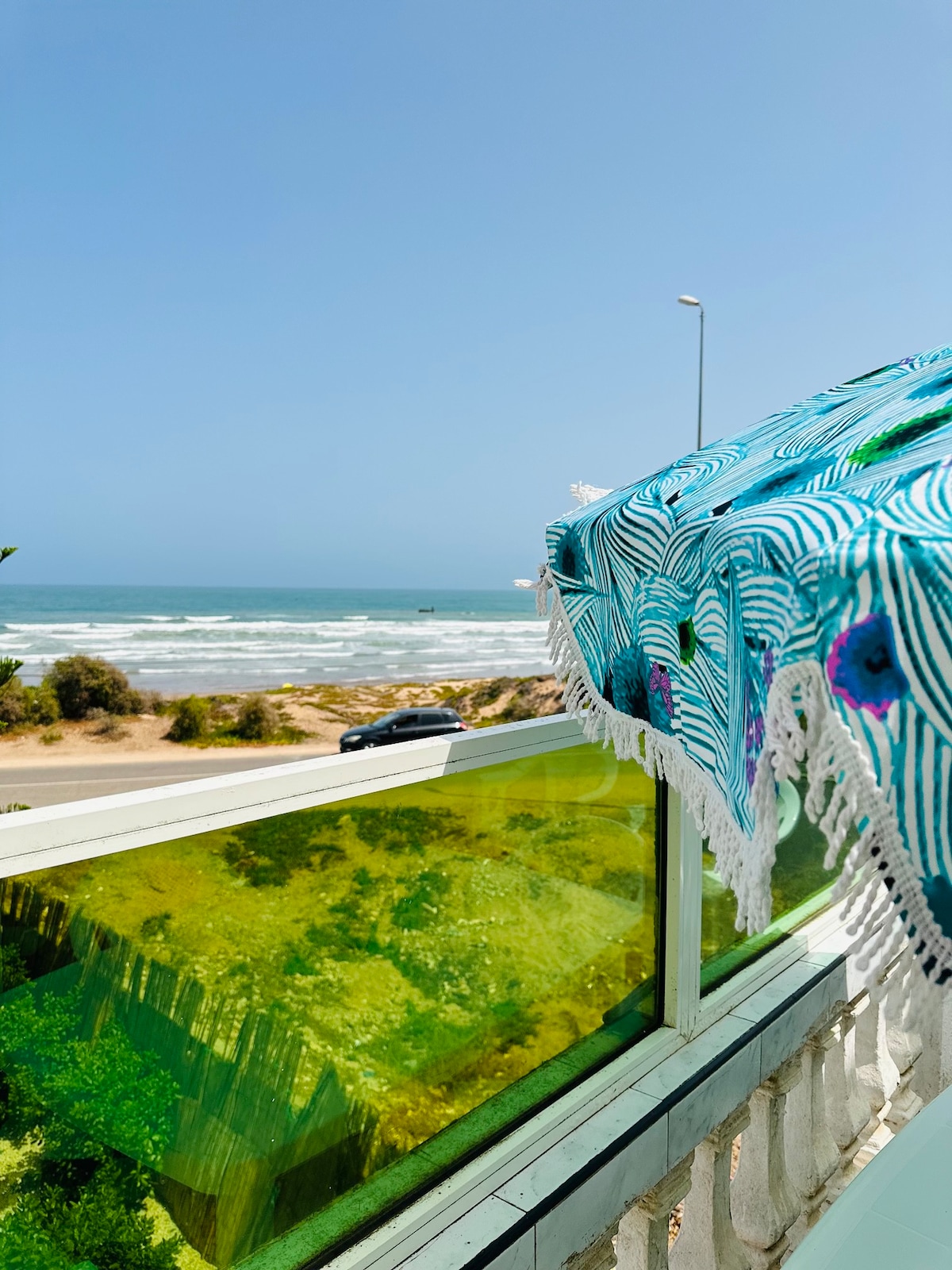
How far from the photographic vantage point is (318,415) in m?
54.8

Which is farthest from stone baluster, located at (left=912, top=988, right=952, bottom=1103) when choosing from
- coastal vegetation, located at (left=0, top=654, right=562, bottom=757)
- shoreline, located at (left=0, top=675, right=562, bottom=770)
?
coastal vegetation, located at (left=0, top=654, right=562, bottom=757)

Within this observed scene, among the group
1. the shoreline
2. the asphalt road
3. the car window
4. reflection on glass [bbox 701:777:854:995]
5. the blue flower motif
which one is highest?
the blue flower motif

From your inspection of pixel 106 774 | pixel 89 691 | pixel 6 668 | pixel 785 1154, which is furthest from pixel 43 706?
pixel 785 1154

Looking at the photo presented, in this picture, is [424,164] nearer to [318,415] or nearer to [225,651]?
[225,651]

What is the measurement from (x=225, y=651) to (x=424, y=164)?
60.0 ft

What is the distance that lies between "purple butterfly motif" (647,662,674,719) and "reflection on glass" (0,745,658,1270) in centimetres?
57

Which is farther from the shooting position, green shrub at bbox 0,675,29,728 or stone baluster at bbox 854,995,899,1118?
green shrub at bbox 0,675,29,728

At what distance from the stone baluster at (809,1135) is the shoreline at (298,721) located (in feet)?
52.8

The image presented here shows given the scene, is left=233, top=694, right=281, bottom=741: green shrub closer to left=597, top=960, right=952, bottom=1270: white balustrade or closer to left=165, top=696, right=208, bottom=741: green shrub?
left=165, top=696, right=208, bottom=741: green shrub

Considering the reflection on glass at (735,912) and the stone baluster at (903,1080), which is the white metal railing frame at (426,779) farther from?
the stone baluster at (903,1080)

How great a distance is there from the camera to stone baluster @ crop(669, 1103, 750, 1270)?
151cm

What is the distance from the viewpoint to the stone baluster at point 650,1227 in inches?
53.0

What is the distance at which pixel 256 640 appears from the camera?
101 feet

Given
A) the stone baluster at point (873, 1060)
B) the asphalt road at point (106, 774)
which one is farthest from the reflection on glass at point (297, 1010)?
the asphalt road at point (106, 774)
